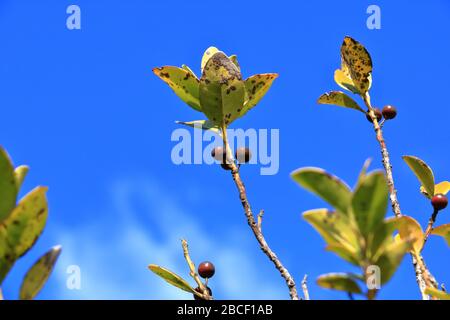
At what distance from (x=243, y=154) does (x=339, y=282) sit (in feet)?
3.16

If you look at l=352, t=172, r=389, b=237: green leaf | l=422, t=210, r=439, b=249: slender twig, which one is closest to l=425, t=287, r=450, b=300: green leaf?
l=352, t=172, r=389, b=237: green leaf

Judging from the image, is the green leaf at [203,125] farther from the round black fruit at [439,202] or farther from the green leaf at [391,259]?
the green leaf at [391,259]

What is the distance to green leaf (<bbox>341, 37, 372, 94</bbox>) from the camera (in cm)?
218

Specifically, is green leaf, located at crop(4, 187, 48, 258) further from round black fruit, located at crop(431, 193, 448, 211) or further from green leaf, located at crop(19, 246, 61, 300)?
round black fruit, located at crop(431, 193, 448, 211)

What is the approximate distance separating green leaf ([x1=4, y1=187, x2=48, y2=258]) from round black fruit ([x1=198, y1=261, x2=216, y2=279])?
0.93 metres

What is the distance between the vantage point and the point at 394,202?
190 centimetres

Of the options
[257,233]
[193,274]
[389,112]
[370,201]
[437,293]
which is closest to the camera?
[370,201]

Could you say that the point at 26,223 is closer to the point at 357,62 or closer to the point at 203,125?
the point at 203,125

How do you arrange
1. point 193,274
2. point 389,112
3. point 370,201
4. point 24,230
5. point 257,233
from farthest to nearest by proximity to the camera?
point 389,112 < point 193,274 < point 257,233 < point 24,230 < point 370,201

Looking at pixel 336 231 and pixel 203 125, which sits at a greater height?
pixel 203 125

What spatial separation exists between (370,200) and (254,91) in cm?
111

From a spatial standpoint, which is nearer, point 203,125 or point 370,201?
point 370,201

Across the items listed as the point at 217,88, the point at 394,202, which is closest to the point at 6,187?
the point at 217,88

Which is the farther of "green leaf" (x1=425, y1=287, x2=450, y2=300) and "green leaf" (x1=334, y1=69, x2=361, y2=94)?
"green leaf" (x1=334, y1=69, x2=361, y2=94)
